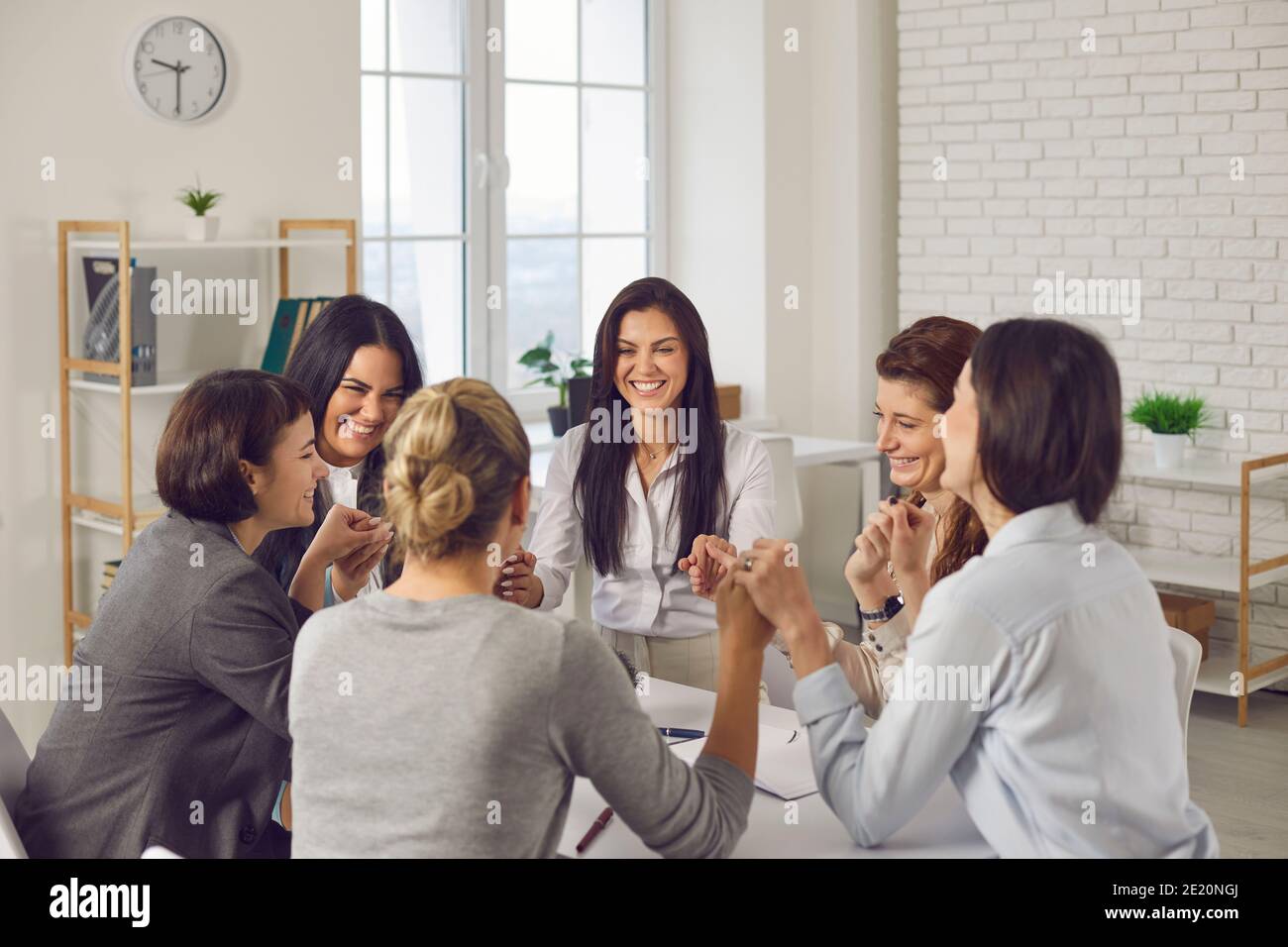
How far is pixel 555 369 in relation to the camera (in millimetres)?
5391

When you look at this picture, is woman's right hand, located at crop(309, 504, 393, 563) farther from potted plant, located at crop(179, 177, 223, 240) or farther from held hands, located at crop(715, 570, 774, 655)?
potted plant, located at crop(179, 177, 223, 240)

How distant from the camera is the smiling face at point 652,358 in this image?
2857 millimetres

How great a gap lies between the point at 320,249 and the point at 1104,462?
3.49 m

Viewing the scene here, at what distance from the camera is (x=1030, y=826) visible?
1628 mm

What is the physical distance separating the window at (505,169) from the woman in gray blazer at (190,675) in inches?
126

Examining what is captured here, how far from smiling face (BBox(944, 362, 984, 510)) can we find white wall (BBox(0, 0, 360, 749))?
3.10m

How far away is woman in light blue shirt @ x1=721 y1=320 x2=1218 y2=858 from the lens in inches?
62.1

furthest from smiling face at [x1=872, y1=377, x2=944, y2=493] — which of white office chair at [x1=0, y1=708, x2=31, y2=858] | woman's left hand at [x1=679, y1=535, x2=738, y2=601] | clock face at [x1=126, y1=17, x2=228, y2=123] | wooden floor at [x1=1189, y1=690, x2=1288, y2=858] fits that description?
clock face at [x1=126, y1=17, x2=228, y2=123]

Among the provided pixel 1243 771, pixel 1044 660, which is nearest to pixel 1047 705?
pixel 1044 660

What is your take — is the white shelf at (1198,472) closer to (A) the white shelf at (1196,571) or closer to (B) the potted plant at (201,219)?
(A) the white shelf at (1196,571)

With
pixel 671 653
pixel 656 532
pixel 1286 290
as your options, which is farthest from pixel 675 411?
pixel 1286 290

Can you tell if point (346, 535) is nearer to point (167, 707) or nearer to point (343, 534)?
point (343, 534)

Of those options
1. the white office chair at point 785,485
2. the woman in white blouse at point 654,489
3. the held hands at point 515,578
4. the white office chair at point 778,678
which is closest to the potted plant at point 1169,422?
the white office chair at point 785,485

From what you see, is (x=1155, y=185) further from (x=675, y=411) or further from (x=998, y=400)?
(x=998, y=400)
